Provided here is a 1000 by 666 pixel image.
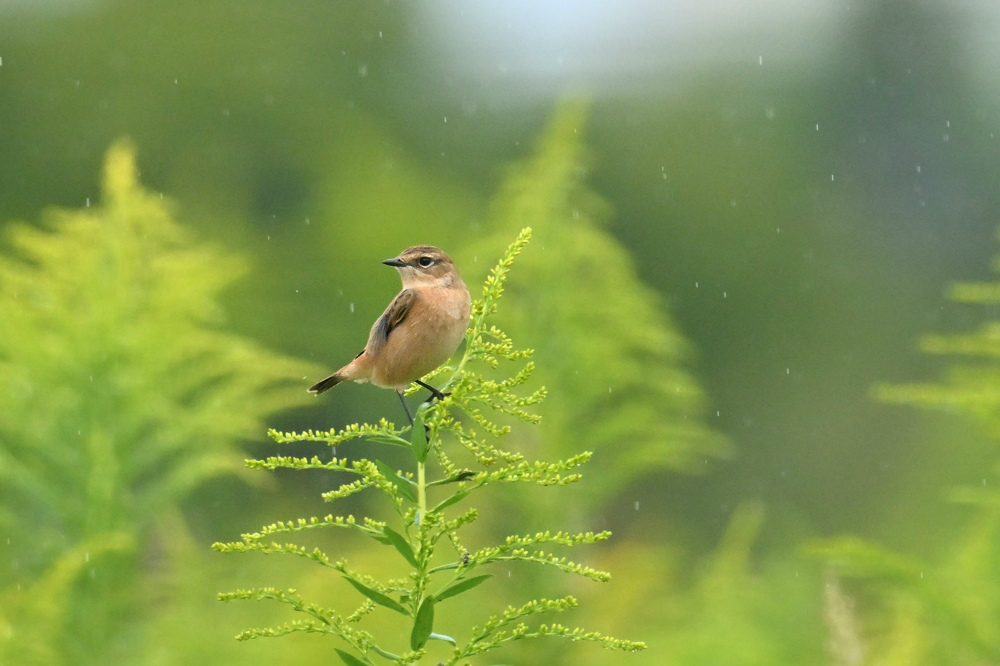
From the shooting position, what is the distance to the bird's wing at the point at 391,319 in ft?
9.94

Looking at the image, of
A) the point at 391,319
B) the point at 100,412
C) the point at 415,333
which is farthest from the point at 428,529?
the point at 100,412

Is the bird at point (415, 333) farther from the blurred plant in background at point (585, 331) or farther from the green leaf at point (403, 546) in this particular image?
the blurred plant in background at point (585, 331)

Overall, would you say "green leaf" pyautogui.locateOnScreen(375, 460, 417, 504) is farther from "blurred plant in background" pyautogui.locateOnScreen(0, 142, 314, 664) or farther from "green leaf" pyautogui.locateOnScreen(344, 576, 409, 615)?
"blurred plant in background" pyautogui.locateOnScreen(0, 142, 314, 664)

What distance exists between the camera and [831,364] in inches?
927

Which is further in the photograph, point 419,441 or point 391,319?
point 391,319

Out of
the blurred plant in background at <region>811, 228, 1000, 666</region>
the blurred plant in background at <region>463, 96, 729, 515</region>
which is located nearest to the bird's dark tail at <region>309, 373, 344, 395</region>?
the blurred plant in background at <region>811, 228, 1000, 666</region>

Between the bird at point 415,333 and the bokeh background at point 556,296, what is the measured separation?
1548mm

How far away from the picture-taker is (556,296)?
276 inches

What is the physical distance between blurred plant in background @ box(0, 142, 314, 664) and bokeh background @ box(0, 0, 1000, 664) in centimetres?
2

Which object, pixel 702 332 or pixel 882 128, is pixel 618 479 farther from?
pixel 882 128

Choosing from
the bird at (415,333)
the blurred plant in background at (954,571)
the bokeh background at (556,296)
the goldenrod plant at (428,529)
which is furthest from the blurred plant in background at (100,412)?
the goldenrod plant at (428,529)

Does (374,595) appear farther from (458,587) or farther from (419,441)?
(419,441)

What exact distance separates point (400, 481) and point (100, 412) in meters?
4.53

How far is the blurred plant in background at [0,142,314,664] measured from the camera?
5.65 metres
